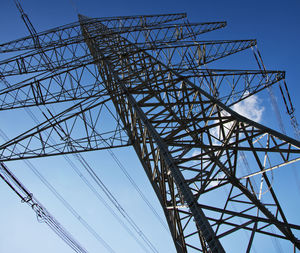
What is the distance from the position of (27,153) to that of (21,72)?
7301mm

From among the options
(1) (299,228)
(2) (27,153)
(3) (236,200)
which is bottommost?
(1) (299,228)

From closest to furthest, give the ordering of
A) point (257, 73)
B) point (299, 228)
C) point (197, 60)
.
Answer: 1. point (299, 228)
2. point (257, 73)
3. point (197, 60)

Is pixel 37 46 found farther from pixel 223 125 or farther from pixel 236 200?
pixel 236 200

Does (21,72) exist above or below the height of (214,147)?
above

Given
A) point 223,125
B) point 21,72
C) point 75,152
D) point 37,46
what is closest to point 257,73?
point 223,125

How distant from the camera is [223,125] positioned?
6887 mm

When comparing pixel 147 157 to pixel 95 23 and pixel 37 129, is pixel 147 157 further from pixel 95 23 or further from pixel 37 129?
pixel 95 23

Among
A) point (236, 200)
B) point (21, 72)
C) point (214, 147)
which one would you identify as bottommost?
point (236, 200)

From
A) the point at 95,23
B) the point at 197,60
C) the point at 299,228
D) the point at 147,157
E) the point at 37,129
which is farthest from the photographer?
the point at 95,23

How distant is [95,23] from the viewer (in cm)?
1898

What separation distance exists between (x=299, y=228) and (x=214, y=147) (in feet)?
8.05

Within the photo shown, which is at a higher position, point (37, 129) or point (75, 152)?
point (37, 129)

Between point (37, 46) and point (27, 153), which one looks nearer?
point (27, 153)

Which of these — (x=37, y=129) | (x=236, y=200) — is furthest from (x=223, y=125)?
(x=37, y=129)
